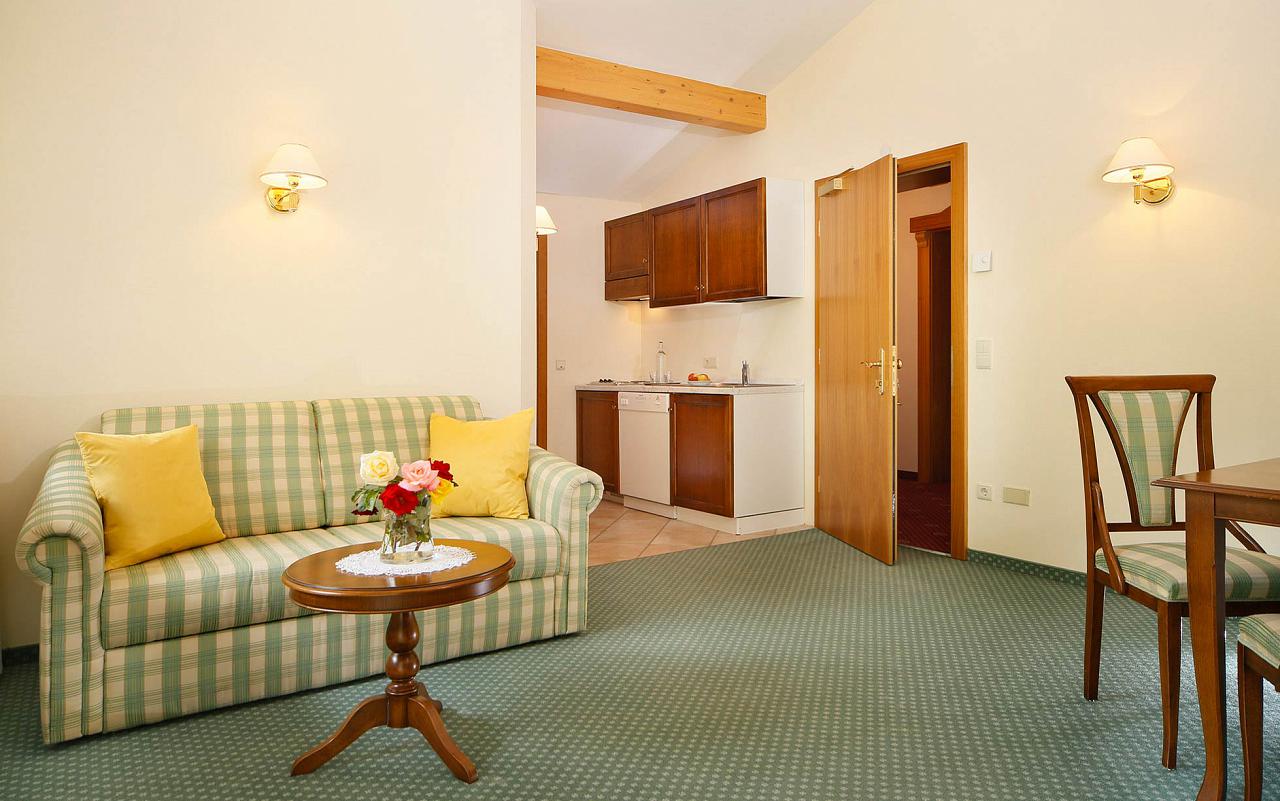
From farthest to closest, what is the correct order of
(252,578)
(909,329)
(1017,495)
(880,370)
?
(909,329)
(880,370)
(1017,495)
(252,578)

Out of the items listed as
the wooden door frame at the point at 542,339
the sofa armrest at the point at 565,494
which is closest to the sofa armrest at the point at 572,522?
the sofa armrest at the point at 565,494

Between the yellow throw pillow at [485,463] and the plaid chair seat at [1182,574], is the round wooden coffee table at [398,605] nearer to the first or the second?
the yellow throw pillow at [485,463]

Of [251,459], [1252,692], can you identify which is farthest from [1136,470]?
[251,459]

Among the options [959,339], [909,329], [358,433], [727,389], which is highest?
[909,329]

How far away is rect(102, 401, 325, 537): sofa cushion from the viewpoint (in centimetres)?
276

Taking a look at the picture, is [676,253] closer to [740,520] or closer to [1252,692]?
[740,520]

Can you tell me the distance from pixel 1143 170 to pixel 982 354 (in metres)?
1.07

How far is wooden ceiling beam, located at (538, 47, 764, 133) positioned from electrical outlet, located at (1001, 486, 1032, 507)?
2.79 m

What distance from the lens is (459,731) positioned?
84.7 inches

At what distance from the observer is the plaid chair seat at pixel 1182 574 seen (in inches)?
75.3

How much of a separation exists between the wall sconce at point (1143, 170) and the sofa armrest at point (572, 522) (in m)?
2.47

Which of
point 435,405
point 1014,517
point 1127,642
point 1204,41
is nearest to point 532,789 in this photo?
point 435,405

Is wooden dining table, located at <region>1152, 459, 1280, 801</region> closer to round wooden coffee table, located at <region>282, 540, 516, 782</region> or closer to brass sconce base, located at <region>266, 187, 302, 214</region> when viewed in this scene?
round wooden coffee table, located at <region>282, 540, 516, 782</region>

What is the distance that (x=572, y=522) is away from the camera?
2844mm
